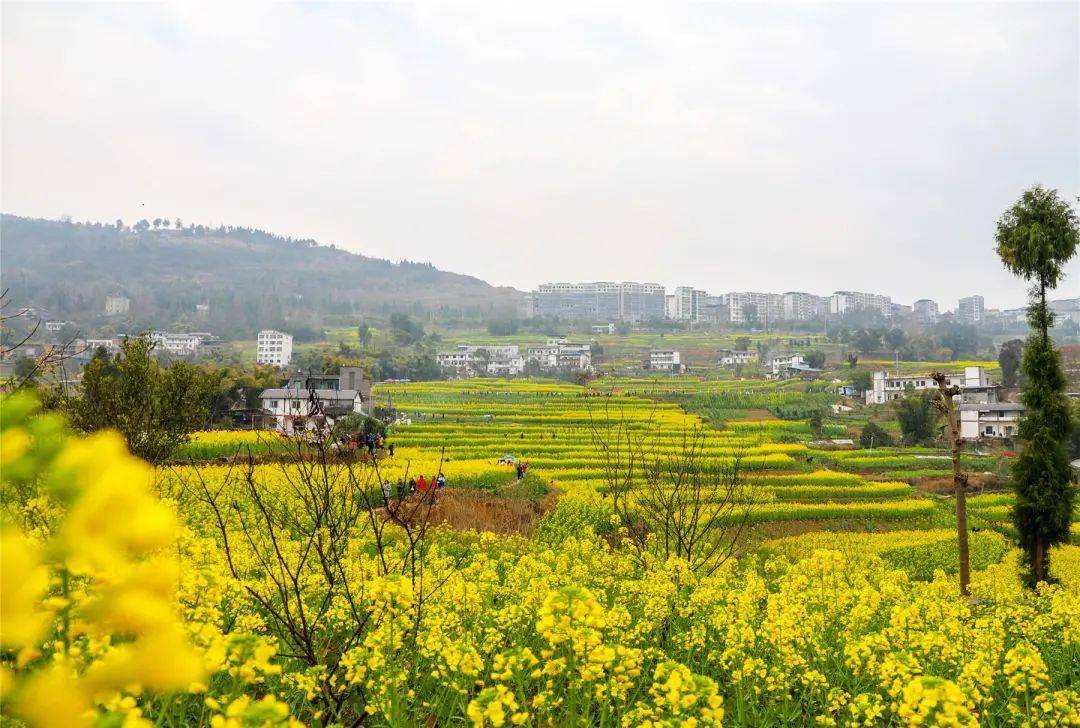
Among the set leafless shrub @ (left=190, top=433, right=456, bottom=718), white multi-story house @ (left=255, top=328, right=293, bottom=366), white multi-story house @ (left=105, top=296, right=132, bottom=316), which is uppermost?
white multi-story house @ (left=105, top=296, right=132, bottom=316)

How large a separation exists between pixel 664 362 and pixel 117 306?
9706 centimetres

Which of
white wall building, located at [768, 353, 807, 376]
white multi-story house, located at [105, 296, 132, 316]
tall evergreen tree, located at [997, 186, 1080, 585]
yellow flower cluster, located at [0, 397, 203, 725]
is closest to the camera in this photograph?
yellow flower cluster, located at [0, 397, 203, 725]

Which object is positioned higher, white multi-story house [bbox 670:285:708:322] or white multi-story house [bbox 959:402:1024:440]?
white multi-story house [bbox 670:285:708:322]

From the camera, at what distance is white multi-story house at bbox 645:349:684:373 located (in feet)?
301

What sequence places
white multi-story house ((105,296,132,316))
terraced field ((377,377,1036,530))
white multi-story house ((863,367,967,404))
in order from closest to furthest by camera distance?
terraced field ((377,377,1036,530)) → white multi-story house ((863,367,967,404)) → white multi-story house ((105,296,132,316))

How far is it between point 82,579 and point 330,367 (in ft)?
164

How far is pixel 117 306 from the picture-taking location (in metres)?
128

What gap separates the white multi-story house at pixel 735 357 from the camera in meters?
97.4

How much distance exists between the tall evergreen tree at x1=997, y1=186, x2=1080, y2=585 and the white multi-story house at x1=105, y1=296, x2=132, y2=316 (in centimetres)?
13529

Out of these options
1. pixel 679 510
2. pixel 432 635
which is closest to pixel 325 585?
pixel 432 635

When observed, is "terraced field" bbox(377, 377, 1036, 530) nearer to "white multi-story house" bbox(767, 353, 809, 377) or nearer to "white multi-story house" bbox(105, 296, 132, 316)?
"white multi-story house" bbox(767, 353, 809, 377)

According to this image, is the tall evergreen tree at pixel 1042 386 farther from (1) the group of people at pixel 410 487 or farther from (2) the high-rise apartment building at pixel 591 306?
(2) the high-rise apartment building at pixel 591 306

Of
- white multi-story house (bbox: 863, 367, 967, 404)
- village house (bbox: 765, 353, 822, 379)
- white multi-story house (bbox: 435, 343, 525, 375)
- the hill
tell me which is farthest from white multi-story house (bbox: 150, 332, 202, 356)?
white multi-story house (bbox: 863, 367, 967, 404)

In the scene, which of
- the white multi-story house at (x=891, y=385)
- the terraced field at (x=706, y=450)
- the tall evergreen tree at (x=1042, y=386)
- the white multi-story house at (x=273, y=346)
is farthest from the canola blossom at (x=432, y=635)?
the white multi-story house at (x=273, y=346)
